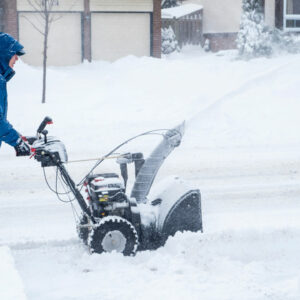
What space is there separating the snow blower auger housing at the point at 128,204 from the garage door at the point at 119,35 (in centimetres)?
1923

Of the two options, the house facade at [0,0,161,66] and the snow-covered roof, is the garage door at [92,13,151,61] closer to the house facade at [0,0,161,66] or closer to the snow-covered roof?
the house facade at [0,0,161,66]

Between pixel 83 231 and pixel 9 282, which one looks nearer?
pixel 9 282

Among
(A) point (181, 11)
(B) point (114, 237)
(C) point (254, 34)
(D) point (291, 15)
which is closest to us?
(B) point (114, 237)

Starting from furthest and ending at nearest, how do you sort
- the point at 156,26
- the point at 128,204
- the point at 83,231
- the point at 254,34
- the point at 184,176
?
the point at 156,26
the point at 254,34
the point at 184,176
the point at 83,231
the point at 128,204

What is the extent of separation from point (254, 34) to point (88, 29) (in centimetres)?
622

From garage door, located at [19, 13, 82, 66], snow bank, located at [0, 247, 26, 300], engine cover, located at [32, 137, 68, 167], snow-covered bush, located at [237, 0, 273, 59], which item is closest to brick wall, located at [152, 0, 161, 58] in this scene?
garage door, located at [19, 13, 82, 66]

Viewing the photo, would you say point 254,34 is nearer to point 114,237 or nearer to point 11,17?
point 11,17

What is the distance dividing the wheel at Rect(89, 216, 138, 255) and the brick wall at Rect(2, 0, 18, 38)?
61.7 feet

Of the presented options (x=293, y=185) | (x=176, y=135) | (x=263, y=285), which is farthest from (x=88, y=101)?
(x=263, y=285)

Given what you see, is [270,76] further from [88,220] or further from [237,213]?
[88,220]

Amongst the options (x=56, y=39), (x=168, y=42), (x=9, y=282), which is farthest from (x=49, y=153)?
(x=168, y=42)

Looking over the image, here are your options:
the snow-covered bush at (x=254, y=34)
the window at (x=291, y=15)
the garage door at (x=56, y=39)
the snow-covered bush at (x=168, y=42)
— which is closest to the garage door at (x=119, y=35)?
the garage door at (x=56, y=39)

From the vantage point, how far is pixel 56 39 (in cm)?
2431

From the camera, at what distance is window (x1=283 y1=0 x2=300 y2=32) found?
23.8 m
